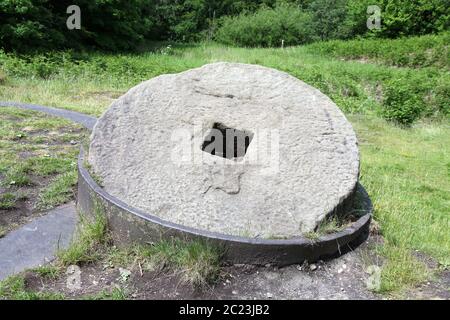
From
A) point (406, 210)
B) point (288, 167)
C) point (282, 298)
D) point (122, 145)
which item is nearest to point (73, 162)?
point (122, 145)

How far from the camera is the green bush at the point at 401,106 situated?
8664 mm

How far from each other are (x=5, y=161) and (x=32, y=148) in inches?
15.7

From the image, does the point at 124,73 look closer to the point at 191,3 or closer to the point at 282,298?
the point at 282,298

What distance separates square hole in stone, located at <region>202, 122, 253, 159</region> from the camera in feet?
10.5

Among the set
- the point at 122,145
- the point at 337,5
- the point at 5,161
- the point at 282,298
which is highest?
the point at 337,5

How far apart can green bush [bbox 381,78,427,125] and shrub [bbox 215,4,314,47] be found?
13.9 m

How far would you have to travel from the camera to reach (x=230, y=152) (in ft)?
10.9

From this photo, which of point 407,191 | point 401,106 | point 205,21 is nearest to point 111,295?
point 407,191

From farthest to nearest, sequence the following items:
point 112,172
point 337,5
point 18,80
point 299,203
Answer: point 337,5 → point 18,80 → point 112,172 → point 299,203

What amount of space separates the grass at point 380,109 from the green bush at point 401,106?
154 millimetres

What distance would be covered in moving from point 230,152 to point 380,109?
6.70 meters

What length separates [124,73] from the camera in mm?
11062

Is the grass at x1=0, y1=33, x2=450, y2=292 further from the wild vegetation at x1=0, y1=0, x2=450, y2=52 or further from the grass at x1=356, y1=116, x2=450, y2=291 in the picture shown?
the wild vegetation at x1=0, y1=0, x2=450, y2=52

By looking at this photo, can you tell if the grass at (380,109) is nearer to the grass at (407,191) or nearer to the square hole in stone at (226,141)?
the grass at (407,191)
